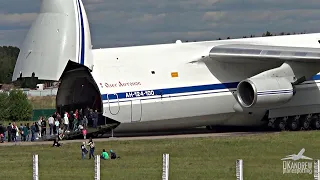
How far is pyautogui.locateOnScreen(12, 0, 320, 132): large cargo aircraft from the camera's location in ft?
107

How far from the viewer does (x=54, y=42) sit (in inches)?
1272

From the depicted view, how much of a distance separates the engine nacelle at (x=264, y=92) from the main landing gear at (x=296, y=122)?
2.19 metres

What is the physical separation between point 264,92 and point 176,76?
12.4 ft

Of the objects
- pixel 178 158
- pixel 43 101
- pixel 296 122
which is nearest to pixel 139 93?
pixel 178 158

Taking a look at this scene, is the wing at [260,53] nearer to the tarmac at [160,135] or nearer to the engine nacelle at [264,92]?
the engine nacelle at [264,92]

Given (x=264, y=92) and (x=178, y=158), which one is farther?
(x=264, y=92)

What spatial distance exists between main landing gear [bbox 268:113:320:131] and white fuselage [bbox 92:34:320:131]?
556mm

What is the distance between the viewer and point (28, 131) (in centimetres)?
3800

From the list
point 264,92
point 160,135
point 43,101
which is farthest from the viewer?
point 43,101

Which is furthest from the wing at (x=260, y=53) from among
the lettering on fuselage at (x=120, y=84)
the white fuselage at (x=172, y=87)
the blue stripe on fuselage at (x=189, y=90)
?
the lettering on fuselage at (x=120, y=84)

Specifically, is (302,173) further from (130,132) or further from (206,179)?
(130,132)

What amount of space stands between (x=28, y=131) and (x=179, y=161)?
554 inches

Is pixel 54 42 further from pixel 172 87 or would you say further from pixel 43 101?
pixel 43 101

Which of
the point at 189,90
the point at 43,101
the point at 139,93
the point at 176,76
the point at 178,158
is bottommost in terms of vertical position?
the point at 178,158
